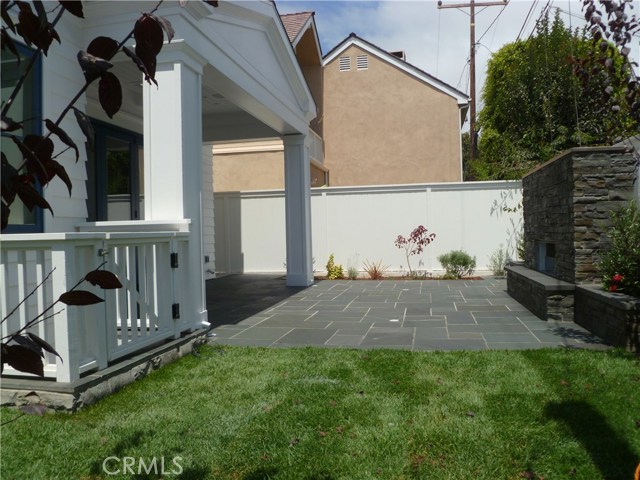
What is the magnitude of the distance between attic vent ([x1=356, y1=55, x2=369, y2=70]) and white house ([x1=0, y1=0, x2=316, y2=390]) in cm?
836

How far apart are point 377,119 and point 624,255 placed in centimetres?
1171

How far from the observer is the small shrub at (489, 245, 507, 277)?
35.4 ft

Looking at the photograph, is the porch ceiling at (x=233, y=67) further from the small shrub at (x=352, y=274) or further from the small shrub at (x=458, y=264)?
the small shrub at (x=458, y=264)

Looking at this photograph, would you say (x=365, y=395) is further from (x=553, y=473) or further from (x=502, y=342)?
(x=502, y=342)

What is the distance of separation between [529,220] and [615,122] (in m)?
4.30

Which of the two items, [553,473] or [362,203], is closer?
[553,473]

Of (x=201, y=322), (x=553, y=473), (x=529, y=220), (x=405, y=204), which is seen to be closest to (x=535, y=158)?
(x=405, y=204)

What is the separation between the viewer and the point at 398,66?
622 inches

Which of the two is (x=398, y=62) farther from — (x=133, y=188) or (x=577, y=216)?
(x=577, y=216)

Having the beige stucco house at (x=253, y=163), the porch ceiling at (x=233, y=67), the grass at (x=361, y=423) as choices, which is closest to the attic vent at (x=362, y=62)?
the beige stucco house at (x=253, y=163)

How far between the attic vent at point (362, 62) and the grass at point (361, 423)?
43.9 feet

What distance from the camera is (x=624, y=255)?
4.97 metres

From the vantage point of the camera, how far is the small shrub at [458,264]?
10664 millimetres

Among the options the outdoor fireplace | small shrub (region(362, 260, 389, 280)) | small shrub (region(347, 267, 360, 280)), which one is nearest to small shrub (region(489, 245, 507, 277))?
small shrub (region(362, 260, 389, 280))
